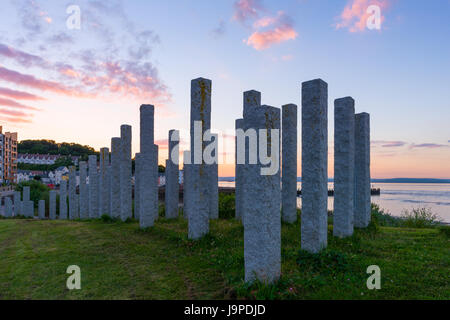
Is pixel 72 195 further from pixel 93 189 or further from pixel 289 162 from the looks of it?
pixel 289 162

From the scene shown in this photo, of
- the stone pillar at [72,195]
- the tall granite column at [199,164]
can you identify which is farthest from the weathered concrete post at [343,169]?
the stone pillar at [72,195]

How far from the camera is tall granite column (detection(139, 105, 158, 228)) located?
10.7 metres

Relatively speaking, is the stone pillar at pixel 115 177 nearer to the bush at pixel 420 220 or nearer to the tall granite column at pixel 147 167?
the tall granite column at pixel 147 167

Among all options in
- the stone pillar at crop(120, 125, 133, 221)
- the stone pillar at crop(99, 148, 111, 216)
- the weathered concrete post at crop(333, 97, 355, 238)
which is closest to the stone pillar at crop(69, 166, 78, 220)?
the stone pillar at crop(99, 148, 111, 216)

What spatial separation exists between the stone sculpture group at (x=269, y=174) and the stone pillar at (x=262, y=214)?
18mm

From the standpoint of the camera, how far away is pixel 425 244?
8328mm

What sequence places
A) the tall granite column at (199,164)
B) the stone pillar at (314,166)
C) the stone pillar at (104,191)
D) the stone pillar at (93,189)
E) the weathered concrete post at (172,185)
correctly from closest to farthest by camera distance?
the stone pillar at (314,166)
the tall granite column at (199,164)
the weathered concrete post at (172,185)
the stone pillar at (104,191)
the stone pillar at (93,189)

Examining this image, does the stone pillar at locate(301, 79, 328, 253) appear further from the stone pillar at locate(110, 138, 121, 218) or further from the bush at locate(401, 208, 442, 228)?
the stone pillar at locate(110, 138, 121, 218)

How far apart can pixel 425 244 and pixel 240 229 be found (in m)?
5.71

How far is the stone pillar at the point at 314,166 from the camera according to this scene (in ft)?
22.0

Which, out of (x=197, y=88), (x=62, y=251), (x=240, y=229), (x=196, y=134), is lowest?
(x=62, y=251)
